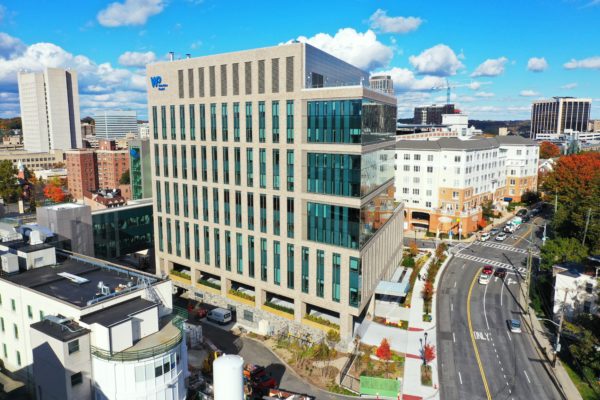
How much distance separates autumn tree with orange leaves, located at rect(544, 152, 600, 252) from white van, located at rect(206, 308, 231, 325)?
58398 mm

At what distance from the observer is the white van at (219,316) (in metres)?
58.5

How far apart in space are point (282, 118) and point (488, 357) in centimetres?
3732

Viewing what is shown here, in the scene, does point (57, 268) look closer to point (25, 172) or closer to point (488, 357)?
point (488, 357)

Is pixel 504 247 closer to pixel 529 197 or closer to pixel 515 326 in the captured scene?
pixel 515 326

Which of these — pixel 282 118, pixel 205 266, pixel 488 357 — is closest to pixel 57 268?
pixel 205 266

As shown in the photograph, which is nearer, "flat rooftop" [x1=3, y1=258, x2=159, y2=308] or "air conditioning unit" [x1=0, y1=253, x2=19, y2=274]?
"flat rooftop" [x1=3, y1=258, x2=159, y2=308]

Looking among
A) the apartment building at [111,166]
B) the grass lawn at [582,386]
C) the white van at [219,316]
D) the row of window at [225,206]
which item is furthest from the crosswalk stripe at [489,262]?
the apartment building at [111,166]

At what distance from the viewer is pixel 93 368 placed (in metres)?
33.8

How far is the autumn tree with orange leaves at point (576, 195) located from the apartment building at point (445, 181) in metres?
17.0

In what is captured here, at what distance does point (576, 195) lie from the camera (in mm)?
101812

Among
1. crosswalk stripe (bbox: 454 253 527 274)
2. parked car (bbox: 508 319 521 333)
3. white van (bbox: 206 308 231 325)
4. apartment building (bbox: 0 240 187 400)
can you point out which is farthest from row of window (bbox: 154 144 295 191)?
crosswalk stripe (bbox: 454 253 527 274)

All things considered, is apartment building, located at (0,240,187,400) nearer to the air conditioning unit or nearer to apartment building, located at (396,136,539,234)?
the air conditioning unit

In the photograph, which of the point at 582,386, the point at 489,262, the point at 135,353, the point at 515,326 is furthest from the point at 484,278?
the point at 135,353

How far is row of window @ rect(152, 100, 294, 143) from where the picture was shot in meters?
52.3
